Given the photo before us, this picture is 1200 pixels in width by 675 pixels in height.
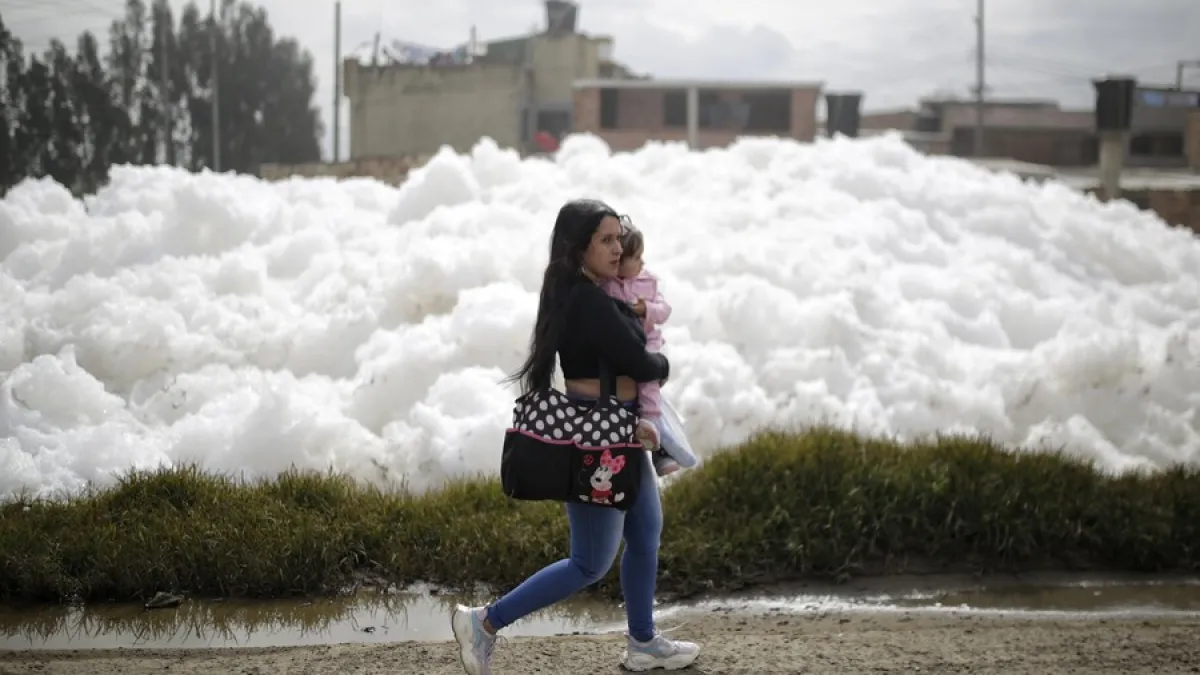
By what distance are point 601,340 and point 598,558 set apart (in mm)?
705

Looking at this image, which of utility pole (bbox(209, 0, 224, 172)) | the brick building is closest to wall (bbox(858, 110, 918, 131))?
the brick building

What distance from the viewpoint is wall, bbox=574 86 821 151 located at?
135 feet

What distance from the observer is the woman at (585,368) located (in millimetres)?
4266

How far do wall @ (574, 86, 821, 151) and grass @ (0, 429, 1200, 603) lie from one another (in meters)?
34.6

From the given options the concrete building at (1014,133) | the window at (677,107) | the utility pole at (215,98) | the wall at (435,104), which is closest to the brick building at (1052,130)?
the concrete building at (1014,133)

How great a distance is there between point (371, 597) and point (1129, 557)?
11.4 ft

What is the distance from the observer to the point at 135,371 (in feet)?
26.6

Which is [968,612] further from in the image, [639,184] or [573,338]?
[639,184]

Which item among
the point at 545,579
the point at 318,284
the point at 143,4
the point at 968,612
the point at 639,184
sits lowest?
the point at 968,612

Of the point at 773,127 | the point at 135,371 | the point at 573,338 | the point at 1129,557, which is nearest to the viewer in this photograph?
the point at 573,338

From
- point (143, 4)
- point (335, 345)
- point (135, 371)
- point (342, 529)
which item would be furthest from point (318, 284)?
point (342, 529)

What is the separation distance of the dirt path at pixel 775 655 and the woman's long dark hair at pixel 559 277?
43.0 inches

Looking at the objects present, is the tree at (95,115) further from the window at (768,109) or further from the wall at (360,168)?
the window at (768,109)

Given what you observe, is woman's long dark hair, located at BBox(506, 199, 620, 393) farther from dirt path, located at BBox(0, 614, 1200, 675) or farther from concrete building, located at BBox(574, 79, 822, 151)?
concrete building, located at BBox(574, 79, 822, 151)
